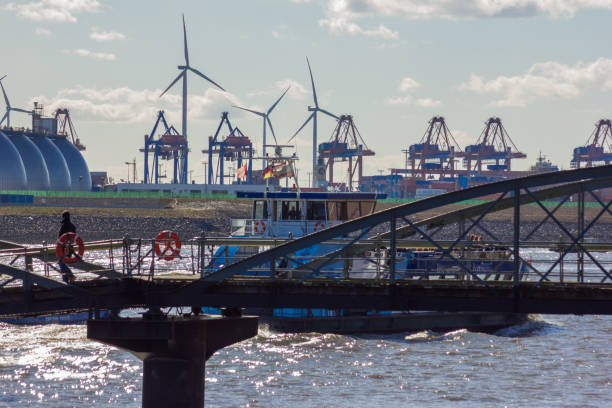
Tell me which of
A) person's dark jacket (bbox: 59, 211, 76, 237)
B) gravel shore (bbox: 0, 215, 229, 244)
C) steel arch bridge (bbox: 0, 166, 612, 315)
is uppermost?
person's dark jacket (bbox: 59, 211, 76, 237)

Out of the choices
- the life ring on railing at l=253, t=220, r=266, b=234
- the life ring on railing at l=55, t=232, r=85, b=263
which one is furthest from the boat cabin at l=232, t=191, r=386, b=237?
the life ring on railing at l=55, t=232, r=85, b=263

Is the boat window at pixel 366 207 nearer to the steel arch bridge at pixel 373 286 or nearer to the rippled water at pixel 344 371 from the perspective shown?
the rippled water at pixel 344 371

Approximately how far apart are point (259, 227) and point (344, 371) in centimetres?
1353

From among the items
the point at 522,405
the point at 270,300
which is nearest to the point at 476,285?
the point at 270,300

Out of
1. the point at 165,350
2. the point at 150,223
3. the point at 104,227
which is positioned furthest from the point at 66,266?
the point at 150,223

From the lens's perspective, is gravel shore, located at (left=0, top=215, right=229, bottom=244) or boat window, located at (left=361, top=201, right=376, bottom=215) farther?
gravel shore, located at (left=0, top=215, right=229, bottom=244)

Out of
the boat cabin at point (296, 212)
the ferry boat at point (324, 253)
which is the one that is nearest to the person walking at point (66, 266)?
the ferry boat at point (324, 253)

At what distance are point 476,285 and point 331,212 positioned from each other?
25.7 m

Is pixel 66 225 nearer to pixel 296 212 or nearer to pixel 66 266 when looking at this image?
pixel 66 266

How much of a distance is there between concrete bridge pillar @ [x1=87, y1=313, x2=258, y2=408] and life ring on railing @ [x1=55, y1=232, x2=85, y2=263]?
2.00 meters

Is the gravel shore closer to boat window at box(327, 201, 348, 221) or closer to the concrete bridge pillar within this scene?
boat window at box(327, 201, 348, 221)

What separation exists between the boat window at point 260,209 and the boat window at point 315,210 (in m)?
2.13

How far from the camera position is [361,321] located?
44.5 m

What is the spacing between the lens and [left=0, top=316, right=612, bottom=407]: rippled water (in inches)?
1250
